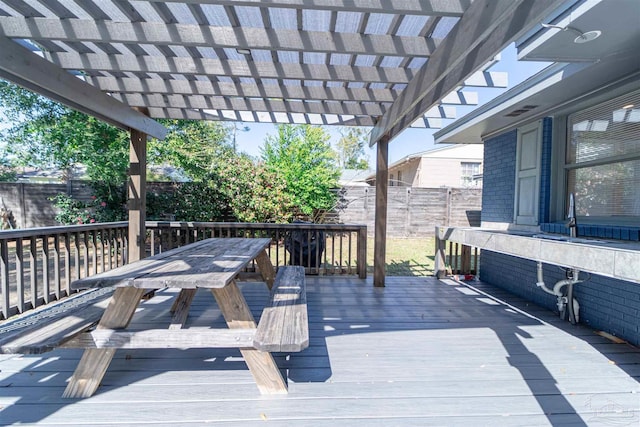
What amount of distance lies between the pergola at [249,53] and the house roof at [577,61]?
227 millimetres

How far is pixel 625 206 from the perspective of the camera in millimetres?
2766

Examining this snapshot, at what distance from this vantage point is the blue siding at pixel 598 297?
104 inches

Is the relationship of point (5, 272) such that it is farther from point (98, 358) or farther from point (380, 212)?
point (380, 212)

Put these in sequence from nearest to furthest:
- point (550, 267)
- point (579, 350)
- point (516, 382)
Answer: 1. point (516, 382)
2. point (579, 350)
3. point (550, 267)

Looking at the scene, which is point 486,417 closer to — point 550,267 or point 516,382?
point 516,382

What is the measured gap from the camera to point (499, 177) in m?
4.77

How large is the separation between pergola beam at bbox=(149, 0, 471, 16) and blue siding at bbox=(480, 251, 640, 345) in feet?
8.72

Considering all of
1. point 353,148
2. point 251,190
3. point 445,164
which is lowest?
point 251,190

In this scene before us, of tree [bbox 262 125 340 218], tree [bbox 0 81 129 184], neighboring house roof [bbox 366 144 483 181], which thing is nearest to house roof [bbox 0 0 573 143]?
tree [bbox 0 81 129 184]

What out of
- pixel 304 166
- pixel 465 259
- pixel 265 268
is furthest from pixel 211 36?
pixel 304 166

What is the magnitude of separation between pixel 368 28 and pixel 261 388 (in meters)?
2.58

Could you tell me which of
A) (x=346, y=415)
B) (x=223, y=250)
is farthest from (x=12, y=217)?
(x=346, y=415)

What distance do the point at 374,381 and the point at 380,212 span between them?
2.65 m

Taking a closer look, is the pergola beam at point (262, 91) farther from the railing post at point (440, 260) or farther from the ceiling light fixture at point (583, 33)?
the railing post at point (440, 260)
